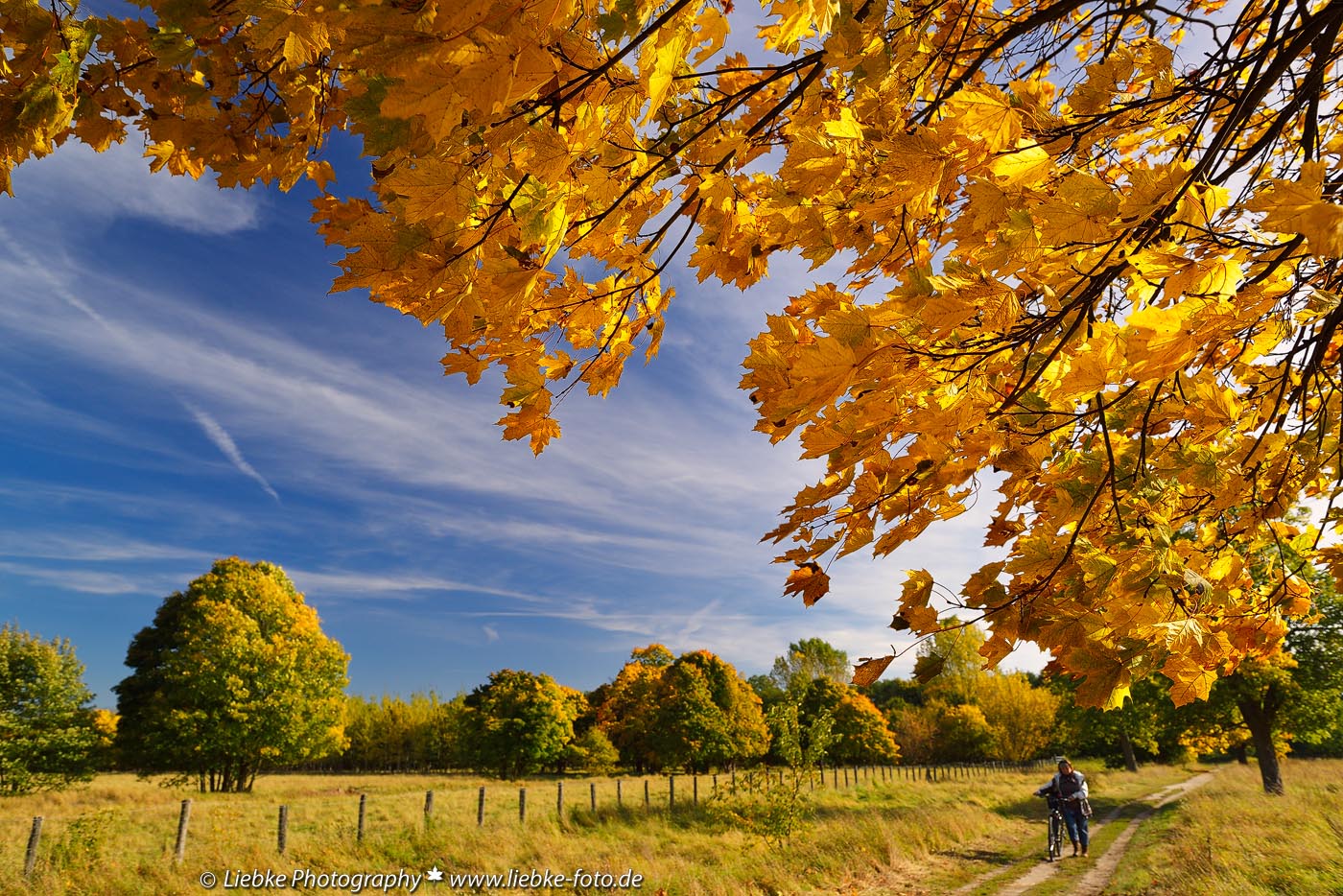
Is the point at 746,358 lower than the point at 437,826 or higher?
higher

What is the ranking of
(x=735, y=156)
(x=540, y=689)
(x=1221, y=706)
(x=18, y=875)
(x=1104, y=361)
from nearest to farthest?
(x=1104, y=361), (x=735, y=156), (x=18, y=875), (x=1221, y=706), (x=540, y=689)

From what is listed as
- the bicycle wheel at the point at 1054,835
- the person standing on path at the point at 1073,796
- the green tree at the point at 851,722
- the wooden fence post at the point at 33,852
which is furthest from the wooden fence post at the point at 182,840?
the green tree at the point at 851,722

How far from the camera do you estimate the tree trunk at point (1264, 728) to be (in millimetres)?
17281

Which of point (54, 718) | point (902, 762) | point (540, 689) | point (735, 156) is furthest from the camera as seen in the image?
point (902, 762)

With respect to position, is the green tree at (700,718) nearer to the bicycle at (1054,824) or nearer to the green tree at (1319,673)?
the bicycle at (1054,824)

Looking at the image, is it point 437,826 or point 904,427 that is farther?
point 437,826

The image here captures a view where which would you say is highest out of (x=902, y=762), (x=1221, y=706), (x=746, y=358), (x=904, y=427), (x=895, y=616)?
(x=746, y=358)

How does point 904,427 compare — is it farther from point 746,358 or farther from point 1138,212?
point 1138,212

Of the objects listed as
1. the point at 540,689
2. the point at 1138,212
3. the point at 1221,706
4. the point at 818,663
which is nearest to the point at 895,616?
the point at 1138,212

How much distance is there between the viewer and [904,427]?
1.63m

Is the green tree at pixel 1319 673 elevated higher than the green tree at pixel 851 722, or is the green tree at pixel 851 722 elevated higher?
the green tree at pixel 1319 673

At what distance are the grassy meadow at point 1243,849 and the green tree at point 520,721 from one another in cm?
2288

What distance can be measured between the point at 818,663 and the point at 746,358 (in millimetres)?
49705

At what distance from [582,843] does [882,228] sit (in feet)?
43.3
